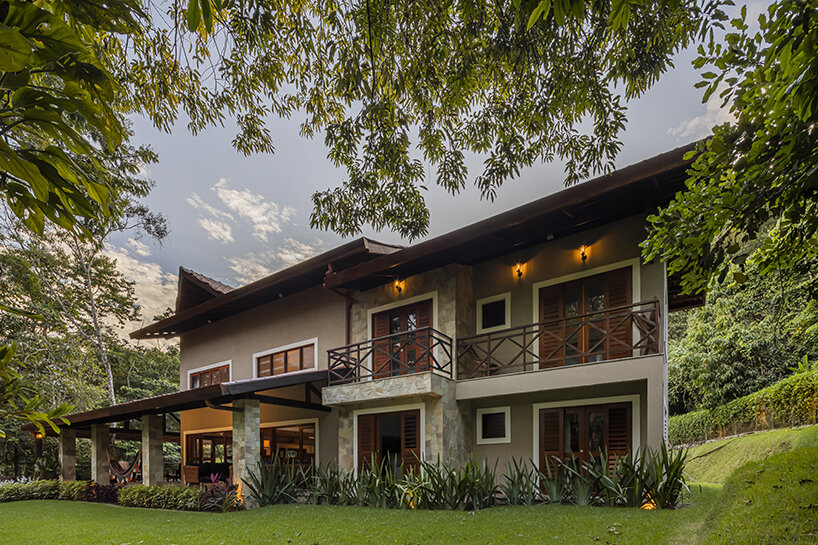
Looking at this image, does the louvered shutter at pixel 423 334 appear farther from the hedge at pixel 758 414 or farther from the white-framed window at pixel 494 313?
the hedge at pixel 758 414

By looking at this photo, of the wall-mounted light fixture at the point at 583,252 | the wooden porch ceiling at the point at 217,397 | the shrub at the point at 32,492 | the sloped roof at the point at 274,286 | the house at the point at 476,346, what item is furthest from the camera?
the shrub at the point at 32,492

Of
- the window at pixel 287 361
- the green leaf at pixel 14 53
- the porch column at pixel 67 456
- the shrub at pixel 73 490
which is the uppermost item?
the green leaf at pixel 14 53

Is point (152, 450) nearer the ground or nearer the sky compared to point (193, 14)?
nearer the ground

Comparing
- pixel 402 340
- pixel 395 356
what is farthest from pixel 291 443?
pixel 402 340

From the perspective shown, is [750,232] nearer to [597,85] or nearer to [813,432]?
[597,85]

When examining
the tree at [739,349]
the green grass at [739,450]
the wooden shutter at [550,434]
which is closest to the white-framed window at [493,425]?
the wooden shutter at [550,434]

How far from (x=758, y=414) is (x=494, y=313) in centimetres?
1113

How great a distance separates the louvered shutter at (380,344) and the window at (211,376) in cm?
617

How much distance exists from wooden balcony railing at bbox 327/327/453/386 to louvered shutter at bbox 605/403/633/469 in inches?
128

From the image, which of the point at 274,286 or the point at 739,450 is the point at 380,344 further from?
the point at 739,450

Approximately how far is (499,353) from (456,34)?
7254 millimetres

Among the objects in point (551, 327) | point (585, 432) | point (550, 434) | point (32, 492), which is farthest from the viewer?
point (32, 492)

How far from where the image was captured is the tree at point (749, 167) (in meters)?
3.71

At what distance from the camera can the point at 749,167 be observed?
415cm
